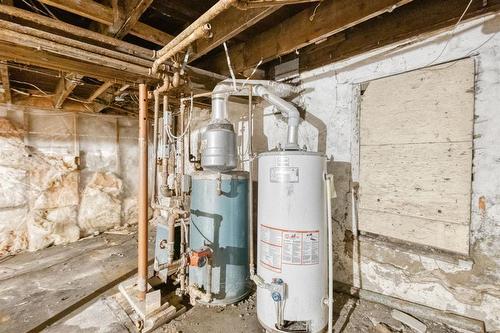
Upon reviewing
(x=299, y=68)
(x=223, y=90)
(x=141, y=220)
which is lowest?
(x=141, y=220)

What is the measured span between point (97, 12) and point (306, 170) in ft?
5.70

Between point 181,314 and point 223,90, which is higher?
point 223,90

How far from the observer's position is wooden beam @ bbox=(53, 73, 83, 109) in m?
2.58

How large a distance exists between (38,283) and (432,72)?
4085 mm

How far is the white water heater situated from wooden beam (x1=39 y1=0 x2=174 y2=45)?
1371mm

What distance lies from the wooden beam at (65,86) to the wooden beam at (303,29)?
157cm

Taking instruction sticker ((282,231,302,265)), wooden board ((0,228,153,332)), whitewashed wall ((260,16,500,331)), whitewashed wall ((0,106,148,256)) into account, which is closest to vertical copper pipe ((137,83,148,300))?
wooden board ((0,228,153,332))

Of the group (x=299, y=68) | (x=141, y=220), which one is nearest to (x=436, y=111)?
(x=299, y=68)

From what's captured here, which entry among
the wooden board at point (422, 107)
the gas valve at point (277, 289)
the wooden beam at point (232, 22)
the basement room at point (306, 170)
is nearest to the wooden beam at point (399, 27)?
the basement room at point (306, 170)

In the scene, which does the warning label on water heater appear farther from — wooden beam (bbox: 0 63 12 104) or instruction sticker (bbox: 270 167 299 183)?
wooden beam (bbox: 0 63 12 104)

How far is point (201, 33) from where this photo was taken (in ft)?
4.21

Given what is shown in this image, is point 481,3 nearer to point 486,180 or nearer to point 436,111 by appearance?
point 436,111

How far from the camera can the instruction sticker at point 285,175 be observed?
5.23ft

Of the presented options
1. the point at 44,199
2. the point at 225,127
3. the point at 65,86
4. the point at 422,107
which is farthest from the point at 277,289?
the point at 44,199
